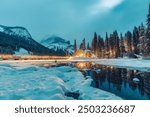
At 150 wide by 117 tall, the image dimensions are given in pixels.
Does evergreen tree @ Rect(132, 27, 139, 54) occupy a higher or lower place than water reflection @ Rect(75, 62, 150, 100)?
higher

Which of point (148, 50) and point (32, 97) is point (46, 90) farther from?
point (148, 50)

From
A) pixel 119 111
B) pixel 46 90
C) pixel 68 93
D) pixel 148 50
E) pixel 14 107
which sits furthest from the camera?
pixel 148 50

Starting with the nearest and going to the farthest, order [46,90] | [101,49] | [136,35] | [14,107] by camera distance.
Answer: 1. [14,107]
2. [46,90]
3. [136,35]
4. [101,49]

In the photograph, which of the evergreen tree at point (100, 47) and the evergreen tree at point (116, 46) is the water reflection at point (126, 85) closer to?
the evergreen tree at point (116, 46)

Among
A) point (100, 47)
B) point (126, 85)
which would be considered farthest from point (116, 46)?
point (126, 85)

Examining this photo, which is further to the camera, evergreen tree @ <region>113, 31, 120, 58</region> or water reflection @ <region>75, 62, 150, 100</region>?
evergreen tree @ <region>113, 31, 120, 58</region>

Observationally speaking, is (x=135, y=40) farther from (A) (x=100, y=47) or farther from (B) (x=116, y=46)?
(A) (x=100, y=47)

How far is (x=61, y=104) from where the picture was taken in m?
10.8

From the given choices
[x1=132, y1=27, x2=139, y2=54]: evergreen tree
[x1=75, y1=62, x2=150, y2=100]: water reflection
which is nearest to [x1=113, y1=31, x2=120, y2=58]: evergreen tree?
[x1=132, y1=27, x2=139, y2=54]: evergreen tree

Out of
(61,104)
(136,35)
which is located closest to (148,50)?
(136,35)

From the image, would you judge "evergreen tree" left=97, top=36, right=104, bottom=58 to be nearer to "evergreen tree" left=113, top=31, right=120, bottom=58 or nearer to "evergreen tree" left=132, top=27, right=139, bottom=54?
"evergreen tree" left=113, top=31, right=120, bottom=58

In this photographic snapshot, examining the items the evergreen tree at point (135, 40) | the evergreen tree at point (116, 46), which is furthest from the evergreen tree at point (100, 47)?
the evergreen tree at point (135, 40)

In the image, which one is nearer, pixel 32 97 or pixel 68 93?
pixel 32 97

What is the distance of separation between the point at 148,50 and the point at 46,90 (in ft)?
165
